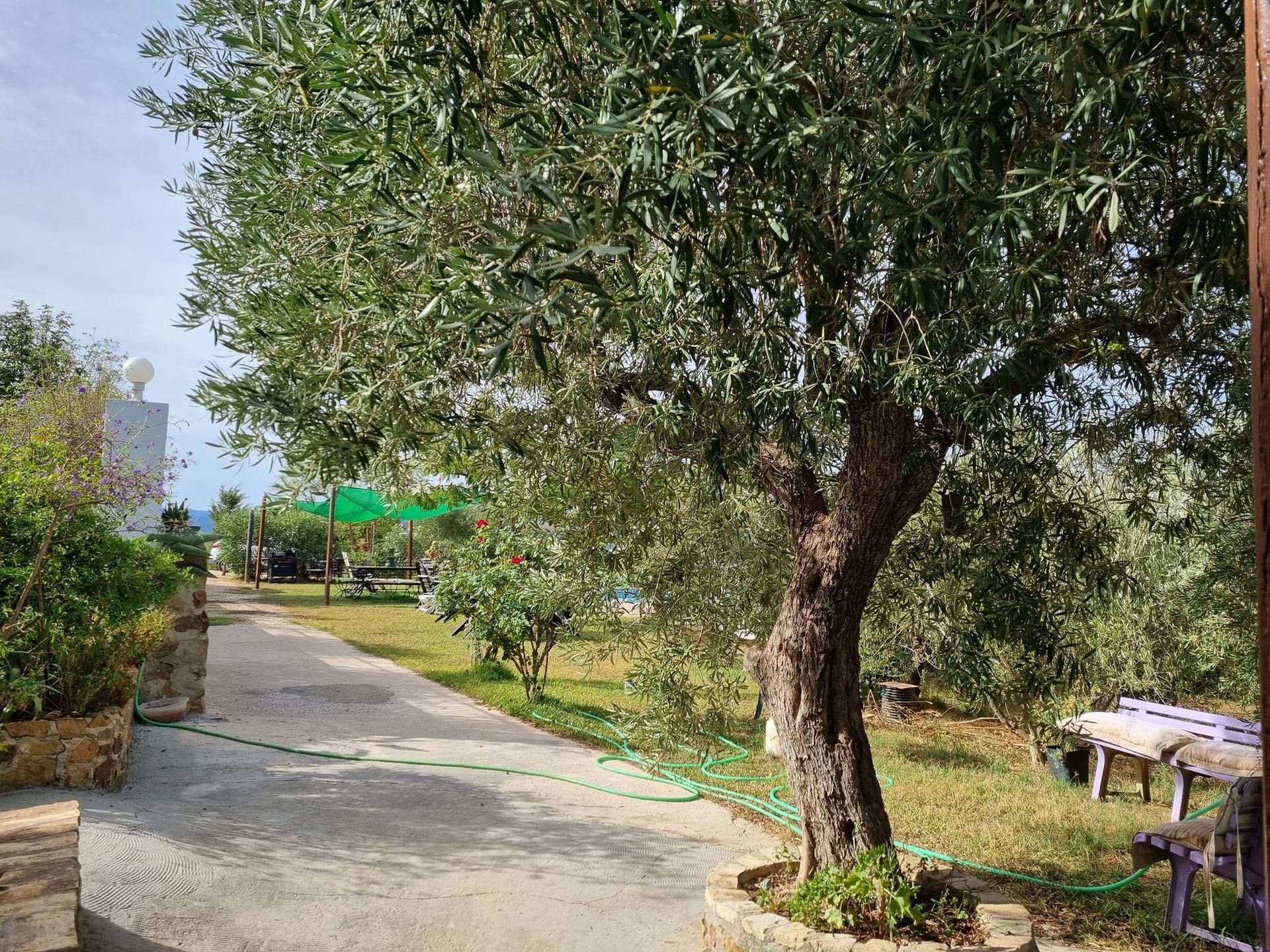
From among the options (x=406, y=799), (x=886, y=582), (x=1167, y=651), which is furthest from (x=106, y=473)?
(x=1167, y=651)

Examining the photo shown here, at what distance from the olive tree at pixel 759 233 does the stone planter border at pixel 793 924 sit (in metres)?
0.38

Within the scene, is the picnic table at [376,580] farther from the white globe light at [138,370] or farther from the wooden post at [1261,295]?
the wooden post at [1261,295]

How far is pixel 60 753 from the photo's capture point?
17.7ft

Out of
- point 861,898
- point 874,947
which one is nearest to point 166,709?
point 861,898

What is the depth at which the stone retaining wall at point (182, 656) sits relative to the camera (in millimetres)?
7602

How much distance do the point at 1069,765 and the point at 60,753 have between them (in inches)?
294

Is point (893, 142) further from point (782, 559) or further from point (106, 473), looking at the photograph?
point (106, 473)

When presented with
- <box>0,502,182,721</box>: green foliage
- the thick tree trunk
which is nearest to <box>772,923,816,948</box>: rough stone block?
the thick tree trunk

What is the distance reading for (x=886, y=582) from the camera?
206 inches

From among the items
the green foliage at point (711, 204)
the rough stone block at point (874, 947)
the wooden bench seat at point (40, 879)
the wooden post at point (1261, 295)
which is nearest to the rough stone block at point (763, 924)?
the rough stone block at point (874, 947)

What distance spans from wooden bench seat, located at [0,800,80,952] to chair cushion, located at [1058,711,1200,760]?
6317 millimetres

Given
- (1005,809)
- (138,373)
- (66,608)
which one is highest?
(138,373)

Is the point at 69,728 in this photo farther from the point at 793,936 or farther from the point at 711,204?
the point at 711,204

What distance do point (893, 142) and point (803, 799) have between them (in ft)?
9.06
